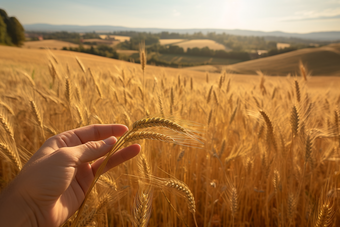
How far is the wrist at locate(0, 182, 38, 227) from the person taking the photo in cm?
69

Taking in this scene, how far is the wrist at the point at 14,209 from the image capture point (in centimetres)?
69

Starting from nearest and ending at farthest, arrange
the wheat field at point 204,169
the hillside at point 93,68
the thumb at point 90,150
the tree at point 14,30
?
the thumb at point 90,150 → the wheat field at point 204,169 → the hillside at point 93,68 → the tree at point 14,30

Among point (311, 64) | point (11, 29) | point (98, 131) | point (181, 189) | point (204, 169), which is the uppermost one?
point (11, 29)

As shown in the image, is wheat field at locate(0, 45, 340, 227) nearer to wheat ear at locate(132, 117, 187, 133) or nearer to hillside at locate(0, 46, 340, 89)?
wheat ear at locate(132, 117, 187, 133)

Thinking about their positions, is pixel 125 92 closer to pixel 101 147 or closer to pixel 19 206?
pixel 101 147

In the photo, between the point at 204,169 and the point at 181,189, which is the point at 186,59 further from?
the point at 181,189

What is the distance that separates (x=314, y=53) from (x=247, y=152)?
36831 mm

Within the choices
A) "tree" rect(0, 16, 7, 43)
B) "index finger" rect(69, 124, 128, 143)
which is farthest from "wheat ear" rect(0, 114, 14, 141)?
"tree" rect(0, 16, 7, 43)

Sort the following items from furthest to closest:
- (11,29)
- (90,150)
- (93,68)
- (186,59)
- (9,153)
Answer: (186,59)
(11,29)
(93,68)
(9,153)
(90,150)

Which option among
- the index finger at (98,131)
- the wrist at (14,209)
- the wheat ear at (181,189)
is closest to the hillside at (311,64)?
the index finger at (98,131)

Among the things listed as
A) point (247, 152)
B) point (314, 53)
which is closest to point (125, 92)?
point (247, 152)

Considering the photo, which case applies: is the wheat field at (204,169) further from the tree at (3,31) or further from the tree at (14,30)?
the tree at (14,30)

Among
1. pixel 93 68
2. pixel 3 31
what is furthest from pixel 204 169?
pixel 3 31

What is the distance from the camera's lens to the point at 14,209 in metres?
0.70
